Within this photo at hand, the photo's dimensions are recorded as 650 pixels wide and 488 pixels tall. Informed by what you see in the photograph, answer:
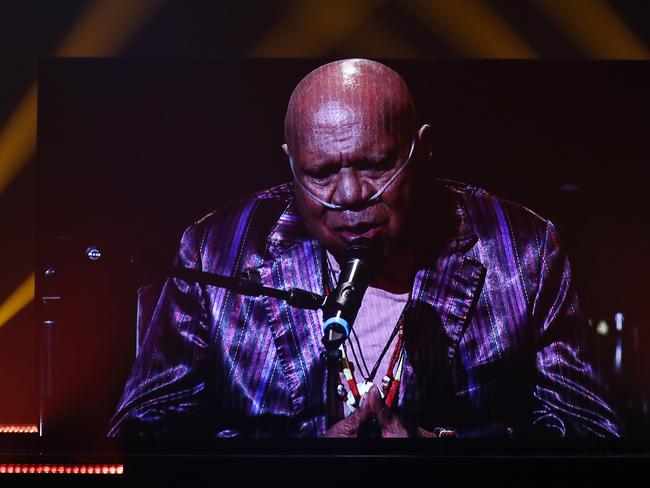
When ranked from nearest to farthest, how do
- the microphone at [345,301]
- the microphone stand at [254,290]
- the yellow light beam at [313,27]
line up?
the microphone at [345,301]
the microphone stand at [254,290]
the yellow light beam at [313,27]

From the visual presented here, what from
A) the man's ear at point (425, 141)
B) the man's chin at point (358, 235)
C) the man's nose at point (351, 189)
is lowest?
the man's chin at point (358, 235)

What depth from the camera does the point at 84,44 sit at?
3.96 m

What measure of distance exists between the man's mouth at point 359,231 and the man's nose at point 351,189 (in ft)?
0.30

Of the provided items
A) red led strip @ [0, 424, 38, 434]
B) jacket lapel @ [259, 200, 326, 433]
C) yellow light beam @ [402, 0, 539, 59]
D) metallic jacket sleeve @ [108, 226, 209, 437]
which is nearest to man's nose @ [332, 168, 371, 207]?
jacket lapel @ [259, 200, 326, 433]

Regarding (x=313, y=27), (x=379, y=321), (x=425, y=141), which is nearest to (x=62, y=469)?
(x=379, y=321)

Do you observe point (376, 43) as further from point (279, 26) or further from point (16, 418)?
point (16, 418)

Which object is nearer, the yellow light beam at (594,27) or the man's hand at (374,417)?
the man's hand at (374,417)

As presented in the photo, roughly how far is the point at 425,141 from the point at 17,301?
1999mm

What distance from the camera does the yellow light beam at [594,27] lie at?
3.96 meters

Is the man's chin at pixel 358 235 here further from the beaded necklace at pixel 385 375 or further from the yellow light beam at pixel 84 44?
the yellow light beam at pixel 84 44

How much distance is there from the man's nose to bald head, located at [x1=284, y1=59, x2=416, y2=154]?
15cm

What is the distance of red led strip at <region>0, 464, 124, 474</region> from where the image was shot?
3.42m

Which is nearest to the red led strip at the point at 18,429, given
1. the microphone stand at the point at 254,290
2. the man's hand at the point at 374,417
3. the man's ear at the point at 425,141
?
the microphone stand at the point at 254,290

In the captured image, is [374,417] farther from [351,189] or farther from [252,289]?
[351,189]
